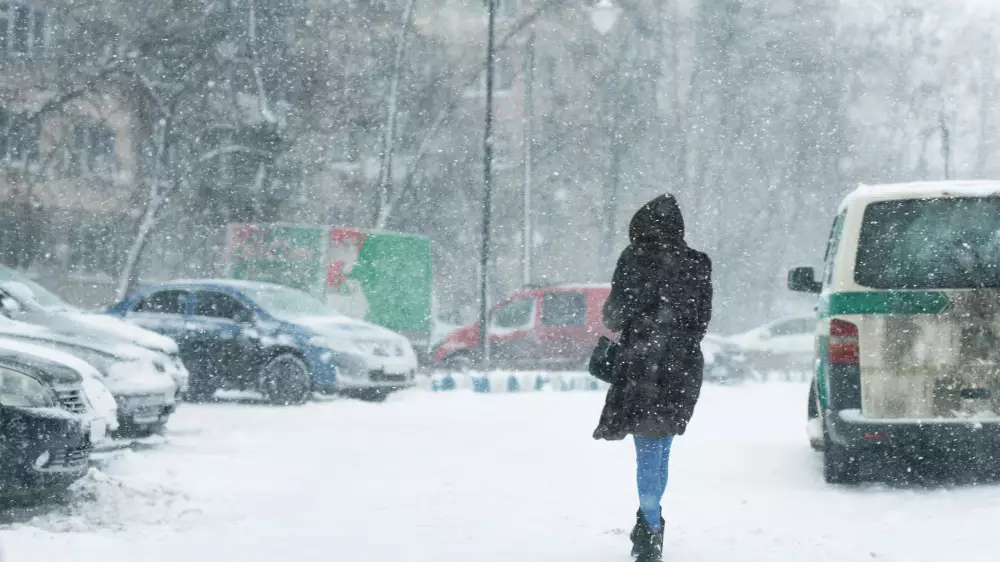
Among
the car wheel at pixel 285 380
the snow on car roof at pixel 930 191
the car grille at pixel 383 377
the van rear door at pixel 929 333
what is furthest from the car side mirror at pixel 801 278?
the car wheel at pixel 285 380

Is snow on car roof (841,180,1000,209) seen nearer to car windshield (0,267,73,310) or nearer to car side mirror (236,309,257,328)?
car windshield (0,267,73,310)

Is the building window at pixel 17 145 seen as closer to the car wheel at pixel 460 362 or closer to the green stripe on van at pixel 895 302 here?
the car wheel at pixel 460 362

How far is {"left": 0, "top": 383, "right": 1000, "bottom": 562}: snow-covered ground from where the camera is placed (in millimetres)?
7680

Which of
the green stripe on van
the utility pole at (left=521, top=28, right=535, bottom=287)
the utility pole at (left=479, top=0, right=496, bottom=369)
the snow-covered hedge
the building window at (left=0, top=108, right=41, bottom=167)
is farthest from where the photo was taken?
the building window at (left=0, top=108, right=41, bottom=167)

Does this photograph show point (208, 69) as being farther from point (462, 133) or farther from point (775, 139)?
point (775, 139)

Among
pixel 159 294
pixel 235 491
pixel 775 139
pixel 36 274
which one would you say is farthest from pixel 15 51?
pixel 235 491

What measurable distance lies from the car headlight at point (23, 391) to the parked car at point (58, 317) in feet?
14.1

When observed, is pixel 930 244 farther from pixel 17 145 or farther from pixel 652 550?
pixel 17 145

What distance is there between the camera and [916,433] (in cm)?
943

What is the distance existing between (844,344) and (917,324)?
46cm

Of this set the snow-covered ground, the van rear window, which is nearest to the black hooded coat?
the snow-covered ground

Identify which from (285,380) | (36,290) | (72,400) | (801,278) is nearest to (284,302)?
(285,380)

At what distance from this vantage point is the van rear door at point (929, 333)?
9.45 m

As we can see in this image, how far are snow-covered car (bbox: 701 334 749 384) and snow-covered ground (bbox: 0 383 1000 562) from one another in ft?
29.7
